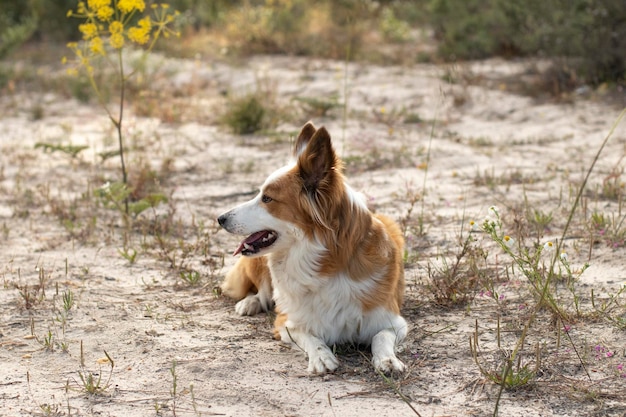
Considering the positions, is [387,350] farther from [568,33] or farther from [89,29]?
[568,33]

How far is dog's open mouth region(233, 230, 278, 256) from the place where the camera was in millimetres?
4395

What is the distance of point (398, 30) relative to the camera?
15.2 m

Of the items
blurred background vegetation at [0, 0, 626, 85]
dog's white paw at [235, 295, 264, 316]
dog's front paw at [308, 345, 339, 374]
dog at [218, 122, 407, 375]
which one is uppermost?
blurred background vegetation at [0, 0, 626, 85]

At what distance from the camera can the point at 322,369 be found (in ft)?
13.3

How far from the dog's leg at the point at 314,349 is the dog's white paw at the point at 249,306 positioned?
57 centimetres

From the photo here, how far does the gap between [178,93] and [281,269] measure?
8.10m

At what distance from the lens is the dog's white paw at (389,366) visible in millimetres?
3959

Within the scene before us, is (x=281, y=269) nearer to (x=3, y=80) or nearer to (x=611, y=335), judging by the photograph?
(x=611, y=335)

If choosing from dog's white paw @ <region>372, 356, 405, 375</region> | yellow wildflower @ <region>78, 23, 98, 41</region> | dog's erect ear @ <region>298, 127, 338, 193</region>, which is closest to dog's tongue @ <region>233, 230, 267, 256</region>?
dog's erect ear @ <region>298, 127, 338, 193</region>

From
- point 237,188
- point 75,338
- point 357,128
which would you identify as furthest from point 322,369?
point 357,128

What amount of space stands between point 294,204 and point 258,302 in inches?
43.3

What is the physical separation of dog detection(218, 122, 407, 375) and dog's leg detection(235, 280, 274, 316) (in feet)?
2.00

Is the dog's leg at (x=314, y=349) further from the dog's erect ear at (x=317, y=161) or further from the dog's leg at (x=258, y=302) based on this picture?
the dog's erect ear at (x=317, y=161)

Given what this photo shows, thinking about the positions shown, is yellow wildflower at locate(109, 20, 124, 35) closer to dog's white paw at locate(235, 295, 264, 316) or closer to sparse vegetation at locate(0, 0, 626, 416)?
sparse vegetation at locate(0, 0, 626, 416)
